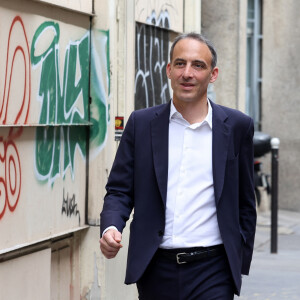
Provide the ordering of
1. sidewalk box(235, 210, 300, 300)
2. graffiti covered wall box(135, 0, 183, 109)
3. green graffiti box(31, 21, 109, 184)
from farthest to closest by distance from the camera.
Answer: sidewalk box(235, 210, 300, 300)
graffiti covered wall box(135, 0, 183, 109)
green graffiti box(31, 21, 109, 184)

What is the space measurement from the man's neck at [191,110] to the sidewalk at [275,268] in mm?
4571

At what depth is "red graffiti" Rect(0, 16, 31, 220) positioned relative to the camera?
5.84 meters

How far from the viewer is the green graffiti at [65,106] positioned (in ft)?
20.9

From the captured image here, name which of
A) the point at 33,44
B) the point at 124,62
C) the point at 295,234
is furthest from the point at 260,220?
the point at 33,44

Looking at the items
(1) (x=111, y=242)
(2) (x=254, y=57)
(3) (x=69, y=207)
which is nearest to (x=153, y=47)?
(3) (x=69, y=207)

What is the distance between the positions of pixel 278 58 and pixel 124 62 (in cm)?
972

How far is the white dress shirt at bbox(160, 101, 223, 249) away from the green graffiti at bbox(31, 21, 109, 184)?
2.22 m

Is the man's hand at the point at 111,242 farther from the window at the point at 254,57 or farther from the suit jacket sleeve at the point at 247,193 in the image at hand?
the window at the point at 254,57

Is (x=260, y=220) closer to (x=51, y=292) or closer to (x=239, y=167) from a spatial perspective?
(x=51, y=292)

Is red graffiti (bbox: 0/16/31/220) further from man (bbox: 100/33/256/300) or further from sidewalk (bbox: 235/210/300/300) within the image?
sidewalk (bbox: 235/210/300/300)

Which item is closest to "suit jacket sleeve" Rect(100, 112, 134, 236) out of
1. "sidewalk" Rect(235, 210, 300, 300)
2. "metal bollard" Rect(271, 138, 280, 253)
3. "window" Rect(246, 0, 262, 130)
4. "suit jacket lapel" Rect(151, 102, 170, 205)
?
"suit jacket lapel" Rect(151, 102, 170, 205)

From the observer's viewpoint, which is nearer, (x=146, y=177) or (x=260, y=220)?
(x=146, y=177)

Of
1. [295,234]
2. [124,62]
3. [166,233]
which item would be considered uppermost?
[124,62]

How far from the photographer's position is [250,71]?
Answer: 55.2ft
